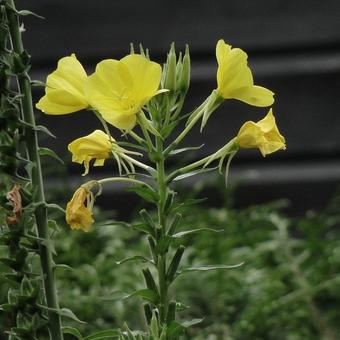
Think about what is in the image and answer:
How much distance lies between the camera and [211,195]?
3.75 metres

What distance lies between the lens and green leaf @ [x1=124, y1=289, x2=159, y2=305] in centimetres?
76

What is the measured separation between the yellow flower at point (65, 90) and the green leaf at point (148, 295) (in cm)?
14

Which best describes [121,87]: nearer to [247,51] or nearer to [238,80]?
[238,80]

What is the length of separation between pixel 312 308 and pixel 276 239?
1.32ft

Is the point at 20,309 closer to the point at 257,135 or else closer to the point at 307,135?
the point at 257,135

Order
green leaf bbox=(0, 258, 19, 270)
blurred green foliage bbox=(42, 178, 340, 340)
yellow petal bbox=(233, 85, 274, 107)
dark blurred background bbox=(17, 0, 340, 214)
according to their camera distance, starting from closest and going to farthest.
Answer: green leaf bbox=(0, 258, 19, 270), yellow petal bbox=(233, 85, 274, 107), blurred green foliage bbox=(42, 178, 340, 340), dark blurred background bbox=(17, 0, 340, 214)

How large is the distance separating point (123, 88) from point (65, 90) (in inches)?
2.2

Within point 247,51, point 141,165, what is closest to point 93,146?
point 141,165

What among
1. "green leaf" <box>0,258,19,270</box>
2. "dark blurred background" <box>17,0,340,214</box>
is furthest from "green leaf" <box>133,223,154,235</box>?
"dark blurred background" <box>17,0,340,214</box>

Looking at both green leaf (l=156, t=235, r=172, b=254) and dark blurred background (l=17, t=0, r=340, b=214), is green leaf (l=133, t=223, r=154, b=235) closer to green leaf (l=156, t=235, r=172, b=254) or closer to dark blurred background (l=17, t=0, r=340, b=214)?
green leaf (l=156, t=235, r=172, b=254)

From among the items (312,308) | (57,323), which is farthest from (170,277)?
(312,308)

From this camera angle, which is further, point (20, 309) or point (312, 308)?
point (312, 308)

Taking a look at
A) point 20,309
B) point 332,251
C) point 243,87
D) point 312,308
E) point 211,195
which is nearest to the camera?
point 20,309

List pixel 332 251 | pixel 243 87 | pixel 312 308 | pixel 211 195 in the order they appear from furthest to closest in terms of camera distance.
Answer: pixel 211 195
pixel 332 251
pixel 312 308
pixel 243 87
